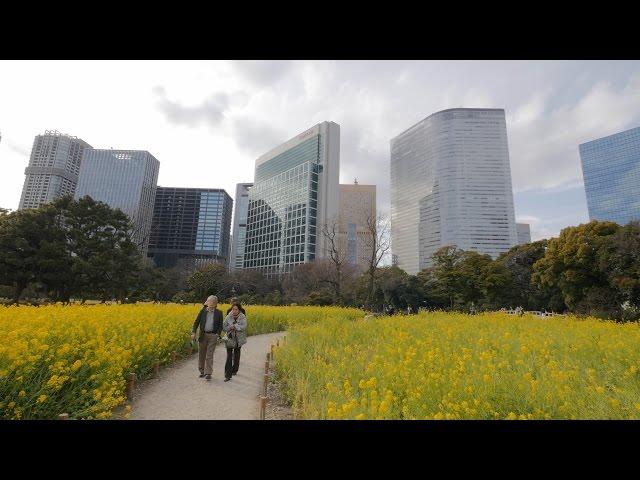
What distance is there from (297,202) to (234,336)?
245ft

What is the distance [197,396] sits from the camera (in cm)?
514

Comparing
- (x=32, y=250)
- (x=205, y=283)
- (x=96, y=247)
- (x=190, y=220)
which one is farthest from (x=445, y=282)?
(x=190, y=220)

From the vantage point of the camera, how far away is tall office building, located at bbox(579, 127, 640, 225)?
12.6 meters

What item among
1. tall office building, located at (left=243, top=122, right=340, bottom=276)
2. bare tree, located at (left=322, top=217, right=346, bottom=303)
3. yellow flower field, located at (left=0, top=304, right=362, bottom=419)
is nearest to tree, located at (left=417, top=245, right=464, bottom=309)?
bare tree, located at (left=322, top=217, right=346, bottom=303)

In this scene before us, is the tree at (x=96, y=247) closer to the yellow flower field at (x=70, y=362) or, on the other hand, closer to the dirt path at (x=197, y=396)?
the yellow flower field at (x=70, y=362)

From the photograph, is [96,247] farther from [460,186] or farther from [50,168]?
[460,186]

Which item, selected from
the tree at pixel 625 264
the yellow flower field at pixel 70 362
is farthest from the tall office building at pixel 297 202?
the yellow flower field at pixel 70 362

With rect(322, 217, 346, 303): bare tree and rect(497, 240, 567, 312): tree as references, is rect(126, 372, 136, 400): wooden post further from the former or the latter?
rect(497, 240, 567, 312): tree

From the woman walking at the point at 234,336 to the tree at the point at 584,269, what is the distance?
18.9 metres

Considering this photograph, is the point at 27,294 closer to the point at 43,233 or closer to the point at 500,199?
the point at 43,233

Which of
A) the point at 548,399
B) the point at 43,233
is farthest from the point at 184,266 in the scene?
the point at 548,399

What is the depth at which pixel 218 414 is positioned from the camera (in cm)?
427
